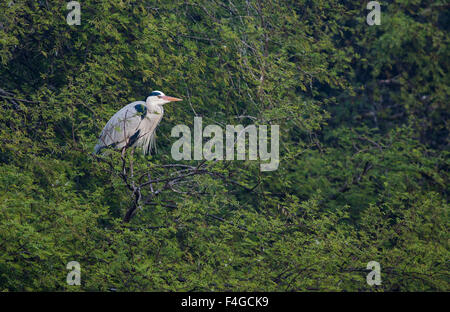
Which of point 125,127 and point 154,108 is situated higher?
point 154,108

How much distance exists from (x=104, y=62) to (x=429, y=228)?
12.7 feet

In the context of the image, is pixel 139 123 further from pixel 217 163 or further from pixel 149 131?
pixel 217 163

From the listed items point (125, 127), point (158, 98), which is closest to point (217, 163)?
point (158, 98)

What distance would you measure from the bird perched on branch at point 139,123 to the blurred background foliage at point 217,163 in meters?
0.16

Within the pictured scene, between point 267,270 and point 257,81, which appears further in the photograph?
point 257,81

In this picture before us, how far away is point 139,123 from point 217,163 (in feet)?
6.31

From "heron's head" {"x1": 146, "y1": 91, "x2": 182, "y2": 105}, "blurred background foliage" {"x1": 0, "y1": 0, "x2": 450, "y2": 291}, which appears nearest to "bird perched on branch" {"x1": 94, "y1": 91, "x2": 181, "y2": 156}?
"heron's head" {"x1": 146, "y1": 91, "x2": 182, "y2": 105}

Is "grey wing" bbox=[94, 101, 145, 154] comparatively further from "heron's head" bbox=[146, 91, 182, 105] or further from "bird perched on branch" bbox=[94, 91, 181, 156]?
"heron's head" bbox=[146, 91, 182, 105]

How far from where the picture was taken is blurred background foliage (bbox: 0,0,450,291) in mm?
4891

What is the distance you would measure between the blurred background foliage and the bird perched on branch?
0.53 feet

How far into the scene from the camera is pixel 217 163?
5512mm
